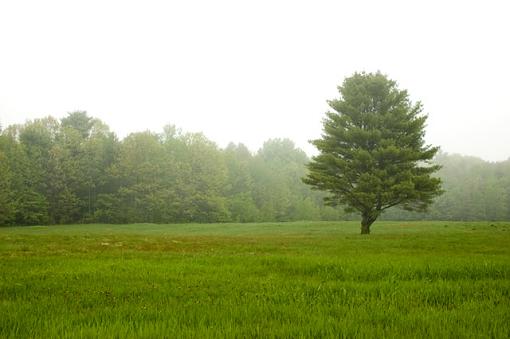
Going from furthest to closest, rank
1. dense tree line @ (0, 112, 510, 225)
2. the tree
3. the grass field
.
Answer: dense tree line @ (0, 112, 510, 225), the tree, the grass field

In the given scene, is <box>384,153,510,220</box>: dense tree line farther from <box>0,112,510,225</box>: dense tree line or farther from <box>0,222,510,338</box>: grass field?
<box>0,222,510,338</box>: grass field

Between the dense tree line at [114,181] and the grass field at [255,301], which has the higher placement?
the dense tree line at [114,181]

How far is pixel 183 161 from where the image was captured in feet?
249

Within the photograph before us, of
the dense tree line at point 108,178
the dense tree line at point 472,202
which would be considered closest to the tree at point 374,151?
the dense tree line at point 108,178

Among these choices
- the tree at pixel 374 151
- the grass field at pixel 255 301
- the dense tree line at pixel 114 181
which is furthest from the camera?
the dense tree line at pixel 114 181

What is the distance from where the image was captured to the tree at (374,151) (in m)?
28.2

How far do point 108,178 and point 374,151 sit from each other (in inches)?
2166

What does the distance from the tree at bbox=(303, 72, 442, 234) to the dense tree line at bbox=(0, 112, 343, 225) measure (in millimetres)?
42006

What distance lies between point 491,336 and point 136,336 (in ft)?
12.7

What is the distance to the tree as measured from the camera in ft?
92.6

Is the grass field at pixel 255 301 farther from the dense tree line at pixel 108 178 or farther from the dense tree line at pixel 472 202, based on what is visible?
the dense tree line at pixel 472 202

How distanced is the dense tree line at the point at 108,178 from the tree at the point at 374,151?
4201 centimetres

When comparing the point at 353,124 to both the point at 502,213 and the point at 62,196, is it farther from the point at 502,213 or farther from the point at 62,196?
the point at 502,213

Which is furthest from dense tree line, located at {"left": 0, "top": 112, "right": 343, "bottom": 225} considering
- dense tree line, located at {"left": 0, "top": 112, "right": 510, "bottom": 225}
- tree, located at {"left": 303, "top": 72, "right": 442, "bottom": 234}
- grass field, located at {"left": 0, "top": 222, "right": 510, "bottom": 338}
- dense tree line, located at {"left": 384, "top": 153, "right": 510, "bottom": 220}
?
grass field, located at {"left": 0, "top": 222, "right": 510, "bottom": 338}
